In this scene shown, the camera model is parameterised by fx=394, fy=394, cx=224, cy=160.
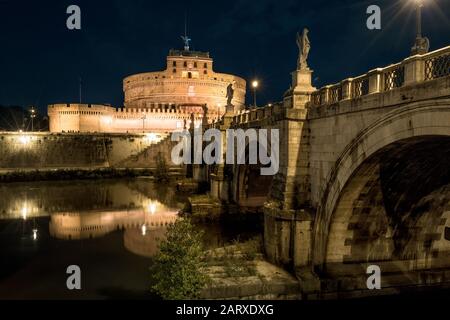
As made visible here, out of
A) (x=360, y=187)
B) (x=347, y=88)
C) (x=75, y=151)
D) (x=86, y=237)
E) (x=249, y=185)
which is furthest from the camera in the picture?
(x=75, y=151)

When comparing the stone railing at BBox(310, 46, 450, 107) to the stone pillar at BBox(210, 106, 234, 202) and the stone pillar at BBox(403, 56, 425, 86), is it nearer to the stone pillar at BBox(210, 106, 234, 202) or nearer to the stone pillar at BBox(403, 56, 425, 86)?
the stone pillar at BBox(403, 56, 425, 86)

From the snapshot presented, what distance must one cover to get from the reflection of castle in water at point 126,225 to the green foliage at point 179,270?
25.4 ft

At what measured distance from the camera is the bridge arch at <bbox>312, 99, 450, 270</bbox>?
9367 mm

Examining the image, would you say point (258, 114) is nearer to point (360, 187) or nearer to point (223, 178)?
point (223, 178)

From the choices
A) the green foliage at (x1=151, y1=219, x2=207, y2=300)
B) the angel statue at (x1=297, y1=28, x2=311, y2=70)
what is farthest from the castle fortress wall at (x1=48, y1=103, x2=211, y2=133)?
the green foliage at (x1=151, y1=219, x2=207, y2=300)

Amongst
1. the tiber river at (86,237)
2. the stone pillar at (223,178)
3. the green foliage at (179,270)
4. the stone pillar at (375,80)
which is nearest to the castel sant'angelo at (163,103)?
the tiber river at (86,237)

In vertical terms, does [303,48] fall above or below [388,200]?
above

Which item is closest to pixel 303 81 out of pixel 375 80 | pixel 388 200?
pixel 375 80

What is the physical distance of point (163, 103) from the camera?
7956cm

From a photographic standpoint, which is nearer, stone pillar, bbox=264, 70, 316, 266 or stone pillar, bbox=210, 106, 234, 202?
stone pillar, bbox=264, 70, 316, 266

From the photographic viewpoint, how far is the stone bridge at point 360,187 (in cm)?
916

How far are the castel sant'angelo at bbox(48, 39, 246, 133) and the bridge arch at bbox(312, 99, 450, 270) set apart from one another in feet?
193
